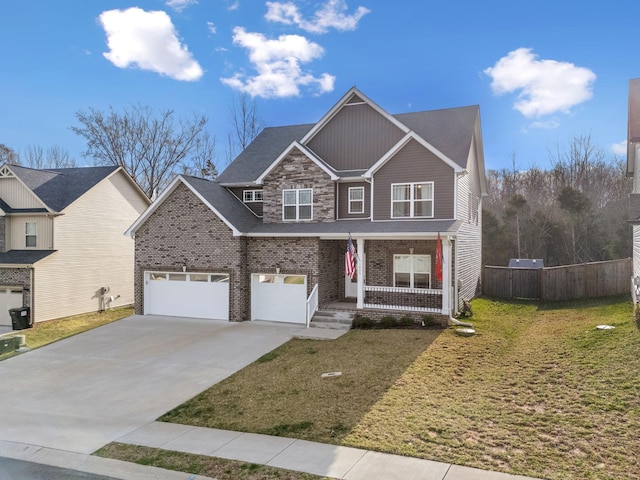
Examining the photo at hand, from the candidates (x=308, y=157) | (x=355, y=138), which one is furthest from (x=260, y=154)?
Result: (x=355, y=138)

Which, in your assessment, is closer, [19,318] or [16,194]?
[19,318]

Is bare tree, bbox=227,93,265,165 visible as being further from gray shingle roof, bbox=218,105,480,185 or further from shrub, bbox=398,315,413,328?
shrub, bbox=398,315,413,328

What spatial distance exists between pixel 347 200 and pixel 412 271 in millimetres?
3979

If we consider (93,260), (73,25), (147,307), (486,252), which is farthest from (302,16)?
(486,252)

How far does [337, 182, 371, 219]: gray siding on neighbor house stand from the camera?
59.5ft

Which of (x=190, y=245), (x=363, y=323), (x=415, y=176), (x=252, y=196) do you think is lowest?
(x=363, y=323)

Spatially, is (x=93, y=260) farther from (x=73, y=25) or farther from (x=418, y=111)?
(x=418, y=111)

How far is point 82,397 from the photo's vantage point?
10109 millimetres

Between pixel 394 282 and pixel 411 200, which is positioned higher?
pixel 411 200

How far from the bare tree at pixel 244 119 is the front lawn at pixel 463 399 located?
89.5ft

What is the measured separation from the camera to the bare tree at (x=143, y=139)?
3731 centimetres

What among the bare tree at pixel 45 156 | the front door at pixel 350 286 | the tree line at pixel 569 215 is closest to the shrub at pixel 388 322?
the front door at pixel 350 286

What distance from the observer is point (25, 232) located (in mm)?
22156

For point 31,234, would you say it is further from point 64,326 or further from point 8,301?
point 64,326
